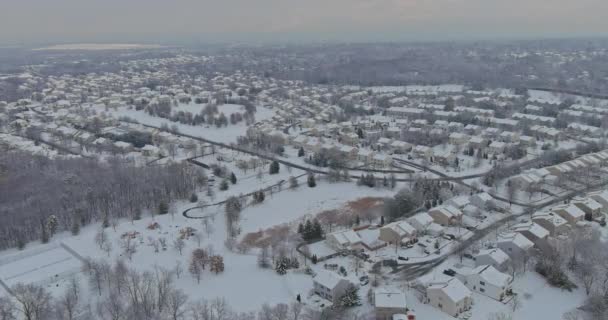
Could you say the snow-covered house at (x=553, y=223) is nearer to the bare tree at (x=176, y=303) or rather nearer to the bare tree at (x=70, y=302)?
the bare tree at (x=176, y=303)

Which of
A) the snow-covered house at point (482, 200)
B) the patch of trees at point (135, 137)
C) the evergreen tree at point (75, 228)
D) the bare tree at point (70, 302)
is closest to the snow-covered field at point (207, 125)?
the patch of trees at point (135, 137)

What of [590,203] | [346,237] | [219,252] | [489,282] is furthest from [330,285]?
[590,203]

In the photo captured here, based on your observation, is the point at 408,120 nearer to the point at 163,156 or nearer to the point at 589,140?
the point at 589,140

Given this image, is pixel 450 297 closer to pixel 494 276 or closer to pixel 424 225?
pixel 494 276

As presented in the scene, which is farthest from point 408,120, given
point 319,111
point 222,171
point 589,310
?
point 589,310

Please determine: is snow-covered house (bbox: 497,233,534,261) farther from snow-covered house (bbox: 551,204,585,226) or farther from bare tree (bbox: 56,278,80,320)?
bare tree (bbox: 56,278,80,320)
